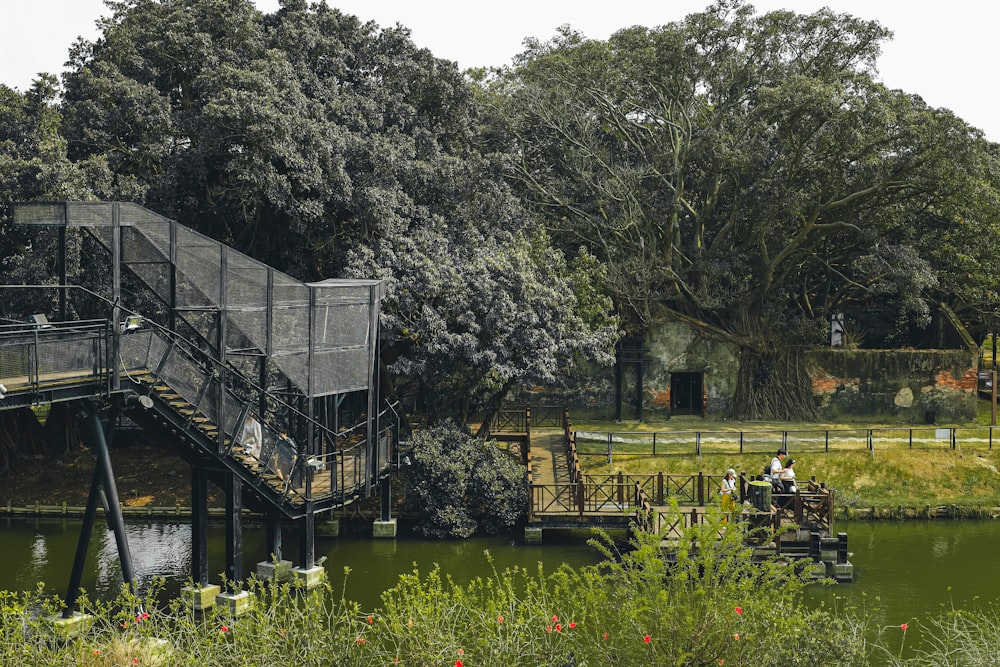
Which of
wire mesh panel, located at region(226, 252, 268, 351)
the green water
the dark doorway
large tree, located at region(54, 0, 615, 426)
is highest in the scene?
large tree, located at region(54, 0, 615, 426)

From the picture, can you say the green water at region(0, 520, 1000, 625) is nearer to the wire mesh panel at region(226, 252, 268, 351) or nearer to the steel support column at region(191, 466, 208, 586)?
the steel support column at region(191, 466, 208, 586)

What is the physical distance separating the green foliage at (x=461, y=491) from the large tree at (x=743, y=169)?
13.9m

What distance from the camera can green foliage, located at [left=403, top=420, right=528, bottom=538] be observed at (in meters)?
28.3

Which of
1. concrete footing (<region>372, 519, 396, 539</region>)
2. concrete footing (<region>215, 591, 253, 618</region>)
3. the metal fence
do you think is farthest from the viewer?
the metal fence

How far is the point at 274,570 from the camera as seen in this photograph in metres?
23.3

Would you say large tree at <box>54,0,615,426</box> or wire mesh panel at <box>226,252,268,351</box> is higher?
large tree at <box>54,0,615,426</box>

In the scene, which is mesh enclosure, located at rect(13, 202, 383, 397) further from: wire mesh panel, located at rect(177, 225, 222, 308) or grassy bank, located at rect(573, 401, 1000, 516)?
grassy bank, located at rect(573, 401, 1000, 516)

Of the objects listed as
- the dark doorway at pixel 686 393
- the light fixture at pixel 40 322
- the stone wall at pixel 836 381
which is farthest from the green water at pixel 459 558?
the dark doorway at pixel 686 393

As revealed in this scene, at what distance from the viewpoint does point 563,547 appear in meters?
27.5

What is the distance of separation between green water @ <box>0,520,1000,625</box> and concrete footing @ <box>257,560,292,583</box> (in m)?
1.25

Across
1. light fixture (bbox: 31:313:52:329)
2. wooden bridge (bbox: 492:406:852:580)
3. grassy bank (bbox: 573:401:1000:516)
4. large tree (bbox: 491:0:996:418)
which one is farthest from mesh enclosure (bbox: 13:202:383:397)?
large tree (bbox: 491:0:996:418)

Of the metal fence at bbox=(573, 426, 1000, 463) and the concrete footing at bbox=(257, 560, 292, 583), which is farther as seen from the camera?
the metal fence at bbox=(573, 426, 1000, 463)

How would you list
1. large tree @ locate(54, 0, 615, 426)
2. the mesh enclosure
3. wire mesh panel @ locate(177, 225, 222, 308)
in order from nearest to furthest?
the mesh enclosure → wire mesh panel @ locate(177, 225, 222, 308) → large tree @ locate(54, 0, 615, 426)

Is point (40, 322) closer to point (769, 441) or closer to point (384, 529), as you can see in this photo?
point (384, 529)
